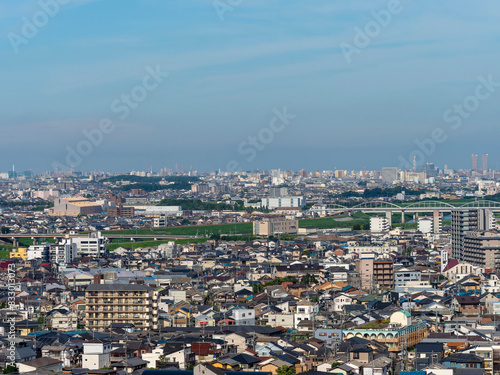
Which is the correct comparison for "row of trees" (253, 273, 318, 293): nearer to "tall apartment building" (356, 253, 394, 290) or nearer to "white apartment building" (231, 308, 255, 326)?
"tall apartment building" (356, 253, 394, 290)

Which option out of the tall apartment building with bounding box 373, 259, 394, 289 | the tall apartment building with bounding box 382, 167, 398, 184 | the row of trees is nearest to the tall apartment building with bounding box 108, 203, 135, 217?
the row of trees

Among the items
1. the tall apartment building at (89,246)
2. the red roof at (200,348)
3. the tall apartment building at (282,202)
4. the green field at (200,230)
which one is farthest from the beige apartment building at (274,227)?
the red roof at (200,348)

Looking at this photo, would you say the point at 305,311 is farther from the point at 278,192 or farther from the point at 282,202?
the point at 278,192

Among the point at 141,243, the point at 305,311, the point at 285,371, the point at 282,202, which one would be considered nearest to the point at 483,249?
the point at 305,311

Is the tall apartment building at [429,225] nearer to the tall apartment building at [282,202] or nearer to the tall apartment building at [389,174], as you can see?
the tall apartment building at [282,202]

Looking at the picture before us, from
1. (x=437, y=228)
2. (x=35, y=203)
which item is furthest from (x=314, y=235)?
(x=35, y=203)

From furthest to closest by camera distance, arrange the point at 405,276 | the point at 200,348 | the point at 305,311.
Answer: the point at 405,276
the point at 305,311
the point at 200,348
